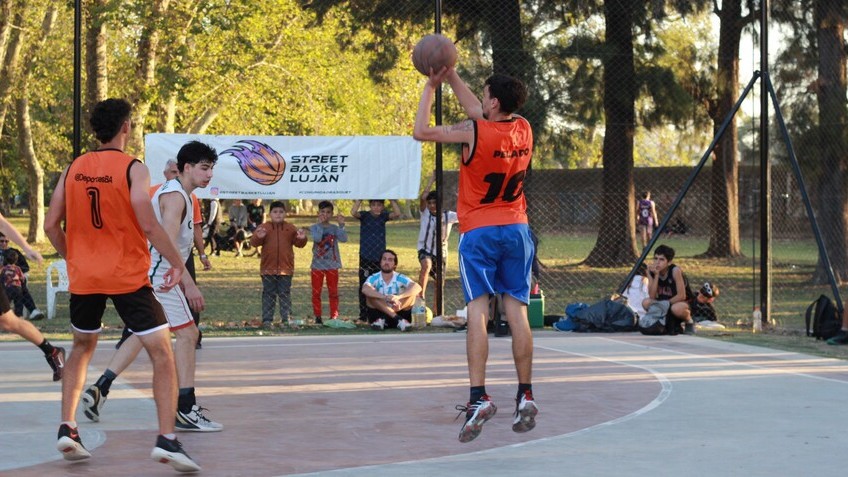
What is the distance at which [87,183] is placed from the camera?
6539 millimetres

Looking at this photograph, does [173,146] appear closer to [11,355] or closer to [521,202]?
[11,355]

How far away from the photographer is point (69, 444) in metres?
6.53

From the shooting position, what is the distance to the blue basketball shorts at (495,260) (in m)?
7.55

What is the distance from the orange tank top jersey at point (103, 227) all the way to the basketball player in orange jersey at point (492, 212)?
1.89 metres

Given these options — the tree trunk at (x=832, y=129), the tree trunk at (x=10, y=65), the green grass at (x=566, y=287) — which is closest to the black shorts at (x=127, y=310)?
the green grass at (x=566, y=287)

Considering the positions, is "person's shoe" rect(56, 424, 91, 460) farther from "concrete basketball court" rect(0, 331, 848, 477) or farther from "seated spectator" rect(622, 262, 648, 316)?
"seated spectator" rect(622, 262, 648, 316)

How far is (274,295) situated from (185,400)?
7.22 meters

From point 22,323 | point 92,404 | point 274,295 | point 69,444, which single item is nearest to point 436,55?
point 92,404

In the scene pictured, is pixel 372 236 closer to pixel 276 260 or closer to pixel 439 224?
pixel 439 224

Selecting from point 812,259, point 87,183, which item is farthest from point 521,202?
point 812,259

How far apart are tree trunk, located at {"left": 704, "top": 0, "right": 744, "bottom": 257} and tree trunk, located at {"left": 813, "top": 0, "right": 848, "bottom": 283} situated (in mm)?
2118

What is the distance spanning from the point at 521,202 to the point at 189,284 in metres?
2.16

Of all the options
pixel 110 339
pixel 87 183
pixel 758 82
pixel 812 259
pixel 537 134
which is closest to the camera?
pixel 87 183

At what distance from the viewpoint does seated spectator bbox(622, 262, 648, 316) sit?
1505 centimetres
